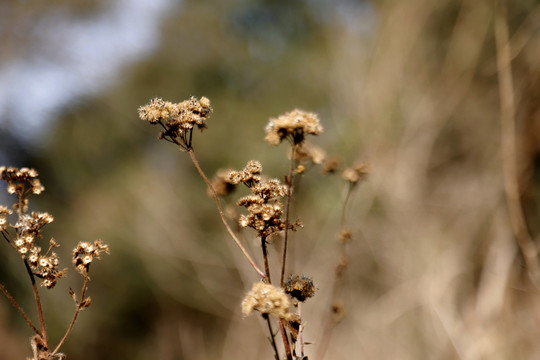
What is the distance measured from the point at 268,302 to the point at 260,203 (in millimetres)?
252

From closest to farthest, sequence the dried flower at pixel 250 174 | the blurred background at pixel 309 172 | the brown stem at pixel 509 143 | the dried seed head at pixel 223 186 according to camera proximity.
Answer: the dried flower at pixel 250 174, the dried seed head at pixel 223 186, the brown stem at pixel 509 143, the blurred background at pixel 309 172

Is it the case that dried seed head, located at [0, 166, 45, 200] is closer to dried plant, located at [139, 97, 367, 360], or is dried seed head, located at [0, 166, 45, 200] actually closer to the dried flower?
dried plant, located at [139, 97, 367, 360]

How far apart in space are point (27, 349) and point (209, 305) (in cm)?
286

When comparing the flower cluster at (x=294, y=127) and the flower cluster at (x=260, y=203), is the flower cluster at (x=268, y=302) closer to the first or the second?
the flower cluster at (x=260, y=203)

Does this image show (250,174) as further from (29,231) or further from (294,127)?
(29,231)

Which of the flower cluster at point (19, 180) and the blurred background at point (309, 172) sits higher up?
the blurred background at point (309, 172)

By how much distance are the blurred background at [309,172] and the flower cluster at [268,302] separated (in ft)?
1.55

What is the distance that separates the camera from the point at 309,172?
131 centimetres

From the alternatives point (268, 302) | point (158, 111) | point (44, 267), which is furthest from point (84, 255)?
point (268, 302)

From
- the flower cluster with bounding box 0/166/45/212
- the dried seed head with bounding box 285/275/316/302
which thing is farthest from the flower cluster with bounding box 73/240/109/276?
the dried seed head with bounding box 285/275/316/302

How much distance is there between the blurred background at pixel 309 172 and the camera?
138 inches

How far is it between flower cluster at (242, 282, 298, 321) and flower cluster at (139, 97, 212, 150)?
1.40 feet

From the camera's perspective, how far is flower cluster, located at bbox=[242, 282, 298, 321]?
699mm

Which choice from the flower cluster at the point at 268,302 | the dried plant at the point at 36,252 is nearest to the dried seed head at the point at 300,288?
the flower cluster at the point at 268,302
